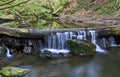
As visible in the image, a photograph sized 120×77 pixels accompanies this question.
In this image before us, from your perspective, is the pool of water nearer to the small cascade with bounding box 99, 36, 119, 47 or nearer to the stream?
the stream

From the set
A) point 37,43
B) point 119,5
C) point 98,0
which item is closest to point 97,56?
point 37,43

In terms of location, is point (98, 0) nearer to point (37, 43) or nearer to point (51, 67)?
point (37, 43)

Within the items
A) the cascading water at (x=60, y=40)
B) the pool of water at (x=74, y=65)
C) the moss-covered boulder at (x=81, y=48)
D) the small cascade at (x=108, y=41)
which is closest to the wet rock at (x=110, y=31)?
the small cascade at (x=108, y=41)

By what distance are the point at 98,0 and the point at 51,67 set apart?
758 inches

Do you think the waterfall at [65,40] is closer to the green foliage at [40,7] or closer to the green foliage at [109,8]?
the green foliage at [109,8]

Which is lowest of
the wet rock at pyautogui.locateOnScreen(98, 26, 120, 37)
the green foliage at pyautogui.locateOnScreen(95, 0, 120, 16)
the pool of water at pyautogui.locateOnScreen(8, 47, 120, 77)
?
the pool of water at pyautogui.locateOnScreen(8, 47, 120, 77)

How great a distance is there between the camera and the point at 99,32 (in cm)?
1905

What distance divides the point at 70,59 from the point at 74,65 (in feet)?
3.41

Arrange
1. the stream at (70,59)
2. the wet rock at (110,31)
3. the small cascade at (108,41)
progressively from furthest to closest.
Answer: the small cascade at (108,41) → the wet rock at (110,31) → the stream at (70,59)

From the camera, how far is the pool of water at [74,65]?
1306 centimetres

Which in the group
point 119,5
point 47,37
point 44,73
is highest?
point 119,5

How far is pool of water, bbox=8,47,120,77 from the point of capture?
13062 mm

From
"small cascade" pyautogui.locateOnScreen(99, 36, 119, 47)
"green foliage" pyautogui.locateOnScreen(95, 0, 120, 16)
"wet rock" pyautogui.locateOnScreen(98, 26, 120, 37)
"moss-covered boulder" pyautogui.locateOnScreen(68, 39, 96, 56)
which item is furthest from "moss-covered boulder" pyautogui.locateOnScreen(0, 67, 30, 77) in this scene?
"green foliage" pyautogui.locateOnScreen(95, 0, 120, 16)

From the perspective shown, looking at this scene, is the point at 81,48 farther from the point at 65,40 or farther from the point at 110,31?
the point at 110,31
